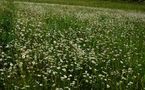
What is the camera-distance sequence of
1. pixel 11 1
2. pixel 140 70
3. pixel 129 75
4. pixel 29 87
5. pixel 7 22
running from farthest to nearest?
pixel 11 1
pixel 7 22
pixel 140 70
pixel 129 75
pixel 29 87

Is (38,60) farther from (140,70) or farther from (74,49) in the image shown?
(140,70)

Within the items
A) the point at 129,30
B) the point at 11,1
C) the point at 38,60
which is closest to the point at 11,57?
the point at 38,60

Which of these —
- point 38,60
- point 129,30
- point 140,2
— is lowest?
point 140,2

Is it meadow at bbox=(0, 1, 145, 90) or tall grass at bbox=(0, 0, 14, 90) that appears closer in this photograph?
meadow at bbox=(0, 1, 145, 90)

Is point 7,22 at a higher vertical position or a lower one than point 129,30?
higher

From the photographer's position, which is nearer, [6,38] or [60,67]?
[60,67]

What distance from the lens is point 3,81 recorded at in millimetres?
8977

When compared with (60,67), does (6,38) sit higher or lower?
higher

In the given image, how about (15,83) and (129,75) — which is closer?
(15,83)

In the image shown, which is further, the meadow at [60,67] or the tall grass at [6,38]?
the tall grass at [6,38]

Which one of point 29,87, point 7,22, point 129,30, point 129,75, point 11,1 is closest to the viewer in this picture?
point 29,87

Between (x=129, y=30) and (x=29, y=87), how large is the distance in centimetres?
1283

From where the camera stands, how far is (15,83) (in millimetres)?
8875

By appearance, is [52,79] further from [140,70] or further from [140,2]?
[140,2]
